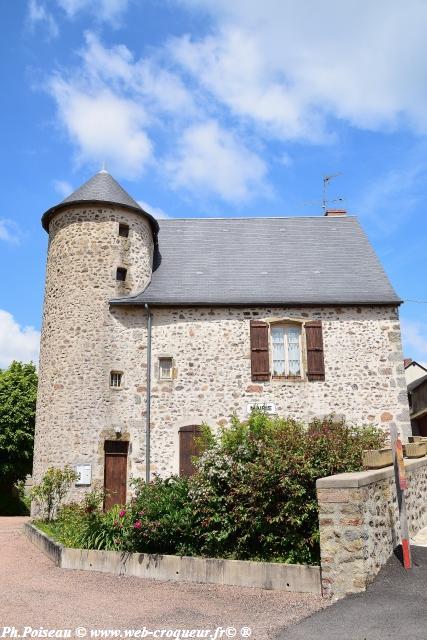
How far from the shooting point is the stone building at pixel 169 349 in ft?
45.8

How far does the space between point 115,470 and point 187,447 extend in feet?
6.29

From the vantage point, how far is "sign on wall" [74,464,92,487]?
13.4 m

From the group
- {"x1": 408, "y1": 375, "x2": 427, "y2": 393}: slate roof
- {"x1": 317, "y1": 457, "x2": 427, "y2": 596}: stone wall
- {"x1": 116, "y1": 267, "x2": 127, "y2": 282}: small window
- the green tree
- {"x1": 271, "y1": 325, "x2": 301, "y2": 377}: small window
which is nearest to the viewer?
{"x1": 317, "y1": 457, "x2": 427, "y2": 596}: stone wall

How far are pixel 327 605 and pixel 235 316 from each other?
988cm

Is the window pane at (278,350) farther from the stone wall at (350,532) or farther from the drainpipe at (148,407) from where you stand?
the stone wall at (350,532)

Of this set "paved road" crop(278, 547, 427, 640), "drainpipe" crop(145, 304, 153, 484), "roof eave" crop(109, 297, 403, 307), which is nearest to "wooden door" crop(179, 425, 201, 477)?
"drainpipe" crop(145, 304, 153, 484)

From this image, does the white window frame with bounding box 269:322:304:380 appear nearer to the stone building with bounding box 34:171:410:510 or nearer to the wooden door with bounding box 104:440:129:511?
the stone building with bounding box 34:171:410:510

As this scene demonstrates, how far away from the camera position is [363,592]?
18.6 ft

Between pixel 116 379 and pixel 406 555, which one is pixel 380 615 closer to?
pixel 406 555

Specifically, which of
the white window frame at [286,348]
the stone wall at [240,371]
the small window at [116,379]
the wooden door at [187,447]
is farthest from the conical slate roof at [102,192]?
the wooden door at [187,447]

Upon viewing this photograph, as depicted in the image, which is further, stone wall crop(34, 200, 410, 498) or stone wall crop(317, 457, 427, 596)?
stone wall crop(34, 200, 410, 498)

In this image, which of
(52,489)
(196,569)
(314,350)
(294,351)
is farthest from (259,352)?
(196,569)

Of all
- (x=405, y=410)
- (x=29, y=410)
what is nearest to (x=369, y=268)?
(x=405, y=410)

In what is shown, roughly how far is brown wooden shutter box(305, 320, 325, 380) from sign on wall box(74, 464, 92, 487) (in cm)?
614
